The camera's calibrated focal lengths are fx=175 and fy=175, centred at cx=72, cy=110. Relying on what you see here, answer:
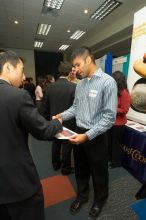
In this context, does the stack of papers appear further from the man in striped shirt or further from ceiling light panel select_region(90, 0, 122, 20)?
ceiling light panel select_region(90, 0, 122, 20)

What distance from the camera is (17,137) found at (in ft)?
3.12

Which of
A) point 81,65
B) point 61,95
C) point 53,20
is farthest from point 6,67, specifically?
point 53,20

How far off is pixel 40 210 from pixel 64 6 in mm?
4549

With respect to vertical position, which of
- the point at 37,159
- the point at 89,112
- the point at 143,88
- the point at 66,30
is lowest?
the point at 37,159

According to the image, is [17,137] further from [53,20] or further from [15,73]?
[53,20]

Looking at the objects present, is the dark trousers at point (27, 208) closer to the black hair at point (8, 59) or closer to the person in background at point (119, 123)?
the black hair at point (8, 59)

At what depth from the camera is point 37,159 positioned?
115 inches

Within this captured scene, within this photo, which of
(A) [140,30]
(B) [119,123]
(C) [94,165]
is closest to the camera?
(C) [94,165]

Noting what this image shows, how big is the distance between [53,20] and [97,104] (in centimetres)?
471

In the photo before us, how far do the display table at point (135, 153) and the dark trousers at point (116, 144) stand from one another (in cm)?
8

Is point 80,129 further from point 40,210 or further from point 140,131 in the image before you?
point 140,131

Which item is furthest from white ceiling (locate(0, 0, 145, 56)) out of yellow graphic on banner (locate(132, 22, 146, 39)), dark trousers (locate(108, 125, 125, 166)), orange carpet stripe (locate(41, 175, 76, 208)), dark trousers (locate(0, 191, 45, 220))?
dark trousers (locate(0, 191, 45, 220))

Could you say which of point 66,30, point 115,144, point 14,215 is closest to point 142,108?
point 115,144

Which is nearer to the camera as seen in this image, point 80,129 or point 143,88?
point 80,129
